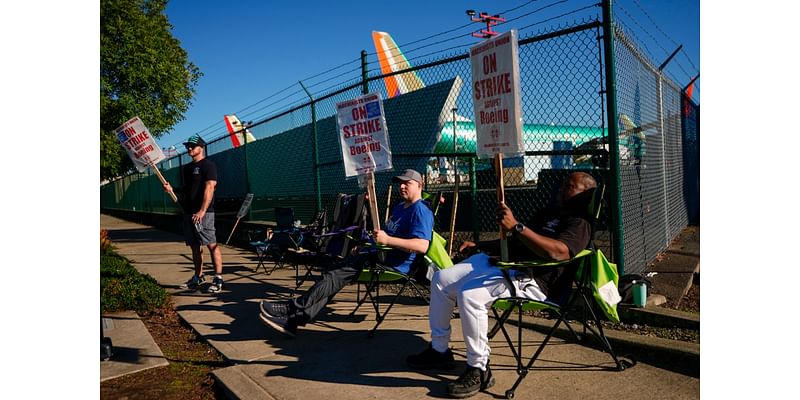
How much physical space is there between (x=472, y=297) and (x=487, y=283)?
0.14 metres

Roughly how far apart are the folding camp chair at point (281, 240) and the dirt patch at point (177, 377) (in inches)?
Answer: 118

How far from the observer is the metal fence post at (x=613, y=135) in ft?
15.4

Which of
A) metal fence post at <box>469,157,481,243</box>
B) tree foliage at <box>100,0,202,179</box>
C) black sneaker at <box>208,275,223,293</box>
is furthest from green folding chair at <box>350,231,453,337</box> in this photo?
tree foliage at <box>100,0,202,179</box>

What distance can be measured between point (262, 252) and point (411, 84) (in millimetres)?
3296

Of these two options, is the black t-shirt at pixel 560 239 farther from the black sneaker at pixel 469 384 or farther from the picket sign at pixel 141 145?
the picket sign at pixel 141 145

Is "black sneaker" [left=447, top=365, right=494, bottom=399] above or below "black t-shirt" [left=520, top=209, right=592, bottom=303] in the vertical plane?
below

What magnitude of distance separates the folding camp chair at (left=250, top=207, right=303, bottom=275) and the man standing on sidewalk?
3.64 ft

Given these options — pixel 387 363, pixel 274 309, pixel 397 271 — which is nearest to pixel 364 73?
pixel 397 271

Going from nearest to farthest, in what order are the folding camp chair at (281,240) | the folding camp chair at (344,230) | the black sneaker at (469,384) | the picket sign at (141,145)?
the black sneaker at (469,384)
the folding camp chair at (344,230)
the picket sign at (141,145)
the folding camp chair at (281,240)

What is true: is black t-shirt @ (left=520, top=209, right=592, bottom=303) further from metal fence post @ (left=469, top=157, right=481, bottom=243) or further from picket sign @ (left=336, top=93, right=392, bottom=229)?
metal fence post @ (left=469, top=157, right=481, bottom=243)

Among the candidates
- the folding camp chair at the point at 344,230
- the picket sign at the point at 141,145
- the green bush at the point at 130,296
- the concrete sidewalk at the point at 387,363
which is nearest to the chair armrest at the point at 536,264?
the concrete sidewalk at the point at 387,363

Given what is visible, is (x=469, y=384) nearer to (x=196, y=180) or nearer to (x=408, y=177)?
(x=408, y=177)

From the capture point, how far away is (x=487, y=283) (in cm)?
342

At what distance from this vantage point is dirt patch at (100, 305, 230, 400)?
12.3 ft
